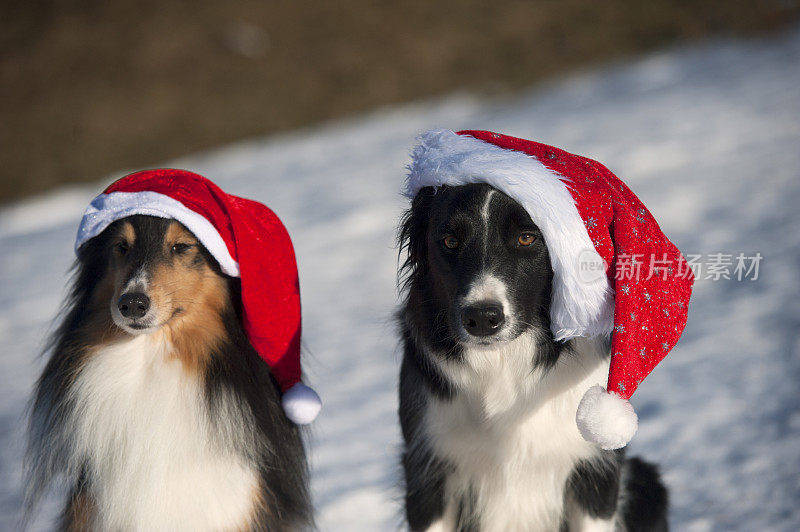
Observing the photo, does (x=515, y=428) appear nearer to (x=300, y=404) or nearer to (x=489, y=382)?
(x=489, y=382)

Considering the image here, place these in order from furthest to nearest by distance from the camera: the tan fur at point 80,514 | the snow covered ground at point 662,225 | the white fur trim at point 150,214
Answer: the snow covered ground at point 662,225 < the tan fur at point 80,514 < the white fur trim at point 150,214

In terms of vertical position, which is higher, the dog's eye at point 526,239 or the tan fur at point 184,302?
the dog's eye at point 526,239

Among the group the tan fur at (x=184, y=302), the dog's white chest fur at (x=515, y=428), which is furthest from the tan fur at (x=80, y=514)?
the dog's white chest fur at (x=515, y=428)

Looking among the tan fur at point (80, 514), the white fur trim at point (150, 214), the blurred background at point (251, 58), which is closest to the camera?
the white fur trim at point (150, 214)

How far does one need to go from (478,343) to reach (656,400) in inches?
95.4

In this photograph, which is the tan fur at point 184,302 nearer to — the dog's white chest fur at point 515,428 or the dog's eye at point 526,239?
the dog's white chest fur at point 515,428

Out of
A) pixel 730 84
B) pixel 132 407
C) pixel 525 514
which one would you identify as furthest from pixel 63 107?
pixel 525 514

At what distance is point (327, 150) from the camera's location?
36.2 feet

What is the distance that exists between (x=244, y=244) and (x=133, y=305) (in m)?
0.44

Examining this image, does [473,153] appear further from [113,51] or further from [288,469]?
[113,51]

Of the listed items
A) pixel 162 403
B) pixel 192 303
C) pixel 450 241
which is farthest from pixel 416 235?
pixel 162 403

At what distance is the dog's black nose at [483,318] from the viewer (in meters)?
2.13

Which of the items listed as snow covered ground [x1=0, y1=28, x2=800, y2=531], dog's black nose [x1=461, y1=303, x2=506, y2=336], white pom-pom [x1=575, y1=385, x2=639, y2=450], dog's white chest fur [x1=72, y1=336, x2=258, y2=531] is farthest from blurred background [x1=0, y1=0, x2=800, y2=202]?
white pom-pom [x1=575, y1=385, x2=639, y2=450]

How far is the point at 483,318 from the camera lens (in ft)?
7.02
